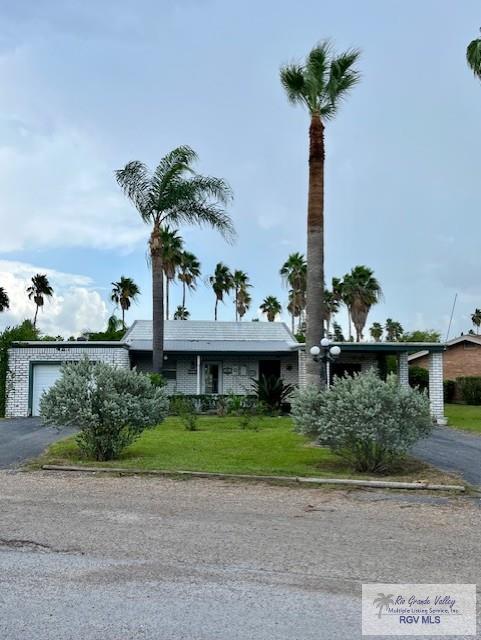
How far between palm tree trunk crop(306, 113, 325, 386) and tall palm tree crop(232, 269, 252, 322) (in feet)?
125

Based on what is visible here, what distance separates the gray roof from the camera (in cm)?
2469

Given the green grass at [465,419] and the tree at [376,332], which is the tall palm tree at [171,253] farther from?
the tree at [376,332]

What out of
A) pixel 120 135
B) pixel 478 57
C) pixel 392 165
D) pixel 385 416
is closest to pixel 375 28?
pixel 392 165

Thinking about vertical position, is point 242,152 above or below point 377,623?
above

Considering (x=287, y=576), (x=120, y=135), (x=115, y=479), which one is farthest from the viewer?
Answer: (x=120, y=135)

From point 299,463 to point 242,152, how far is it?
11.1m

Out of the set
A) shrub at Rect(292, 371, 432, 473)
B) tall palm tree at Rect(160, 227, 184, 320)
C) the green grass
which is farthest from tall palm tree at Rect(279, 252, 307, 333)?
shrub at Rect(292, 371, 432, 473)

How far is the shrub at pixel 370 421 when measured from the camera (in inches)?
386

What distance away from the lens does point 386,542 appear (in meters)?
6.00

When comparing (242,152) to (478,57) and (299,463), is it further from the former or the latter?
(299,463)

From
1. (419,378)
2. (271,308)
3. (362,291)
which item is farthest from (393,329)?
(419,378)

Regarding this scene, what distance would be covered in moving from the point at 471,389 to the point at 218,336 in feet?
44.5

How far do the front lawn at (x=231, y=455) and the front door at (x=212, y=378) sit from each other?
9.36 m

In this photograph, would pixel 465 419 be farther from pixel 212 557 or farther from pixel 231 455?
pixel 212 557
